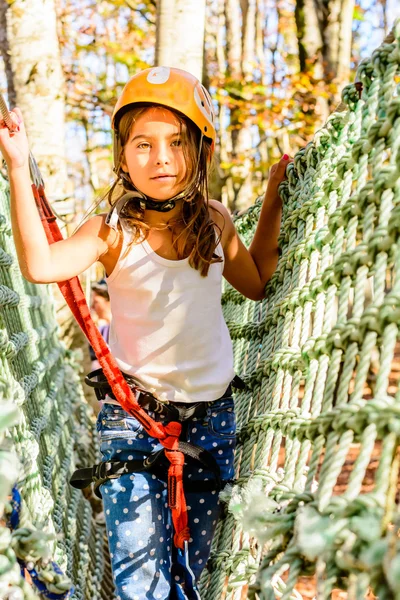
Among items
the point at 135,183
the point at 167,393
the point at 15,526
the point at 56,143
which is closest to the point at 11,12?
the point at 56,143

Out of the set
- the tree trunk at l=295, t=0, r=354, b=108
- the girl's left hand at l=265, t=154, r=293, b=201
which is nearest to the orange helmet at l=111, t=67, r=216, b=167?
the girl's left hand at l=265, t=154, r=293, b=201

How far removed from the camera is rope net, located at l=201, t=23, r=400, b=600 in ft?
2.93

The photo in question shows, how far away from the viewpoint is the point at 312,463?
1.05 m

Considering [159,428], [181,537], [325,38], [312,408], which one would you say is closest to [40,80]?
[159,428]

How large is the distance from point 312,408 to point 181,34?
2.56m

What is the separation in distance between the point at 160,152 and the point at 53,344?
6.04 feet

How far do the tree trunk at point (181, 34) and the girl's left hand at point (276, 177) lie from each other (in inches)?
60.8

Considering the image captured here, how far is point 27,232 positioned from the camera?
4.61 feet

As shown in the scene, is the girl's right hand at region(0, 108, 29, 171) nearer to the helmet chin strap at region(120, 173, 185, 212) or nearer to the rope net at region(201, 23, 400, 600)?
the helmet chin strap at region(120, 173, 185, 212)

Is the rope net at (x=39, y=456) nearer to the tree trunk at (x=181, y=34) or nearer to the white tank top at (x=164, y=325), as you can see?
the white tank top at (x=164, y=325)

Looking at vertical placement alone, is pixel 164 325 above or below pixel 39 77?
below

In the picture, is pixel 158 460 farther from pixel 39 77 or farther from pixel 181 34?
pixel 39 77

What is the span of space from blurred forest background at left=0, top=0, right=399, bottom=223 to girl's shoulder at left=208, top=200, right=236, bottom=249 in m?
0.29

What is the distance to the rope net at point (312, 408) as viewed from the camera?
90cm
